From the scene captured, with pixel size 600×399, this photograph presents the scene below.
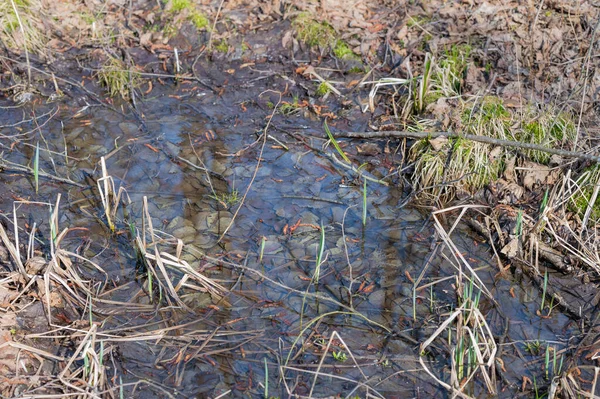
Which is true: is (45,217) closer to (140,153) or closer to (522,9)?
(140,153)

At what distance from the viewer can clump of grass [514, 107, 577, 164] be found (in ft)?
16.2

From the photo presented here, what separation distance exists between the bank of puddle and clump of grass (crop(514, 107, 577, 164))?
0.89 meters

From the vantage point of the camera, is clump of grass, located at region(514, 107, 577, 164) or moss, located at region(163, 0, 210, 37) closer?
clump of grass, located at region(514, 107, 577, 164)

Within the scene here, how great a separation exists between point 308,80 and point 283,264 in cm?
265

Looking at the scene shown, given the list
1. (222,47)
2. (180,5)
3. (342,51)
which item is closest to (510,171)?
(342,51)

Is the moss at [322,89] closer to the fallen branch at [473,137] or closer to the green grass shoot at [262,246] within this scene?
the fallen branch at [473,137]

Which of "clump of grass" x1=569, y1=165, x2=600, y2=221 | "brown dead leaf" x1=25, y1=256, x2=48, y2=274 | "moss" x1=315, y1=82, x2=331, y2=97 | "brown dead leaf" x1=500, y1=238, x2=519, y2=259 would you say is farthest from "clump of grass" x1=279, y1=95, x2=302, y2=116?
"brown dead leaf" x1=25, y1=256, x2=48, y2=274

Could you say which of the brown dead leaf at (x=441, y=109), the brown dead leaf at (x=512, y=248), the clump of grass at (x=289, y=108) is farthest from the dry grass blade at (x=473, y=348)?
the clump of grass at (x=289, y=108)

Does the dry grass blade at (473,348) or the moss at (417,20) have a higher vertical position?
the moss at (417,20)

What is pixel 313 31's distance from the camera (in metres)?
6.70

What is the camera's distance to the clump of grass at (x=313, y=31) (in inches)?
263

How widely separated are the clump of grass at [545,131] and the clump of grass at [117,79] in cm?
373

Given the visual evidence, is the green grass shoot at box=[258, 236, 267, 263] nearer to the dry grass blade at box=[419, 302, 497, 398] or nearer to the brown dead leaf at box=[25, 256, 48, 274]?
the dry grass blade at box=[419, 302, 497, 398]

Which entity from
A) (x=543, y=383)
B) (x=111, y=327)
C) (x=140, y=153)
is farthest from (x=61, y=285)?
(x=543, y=383)
